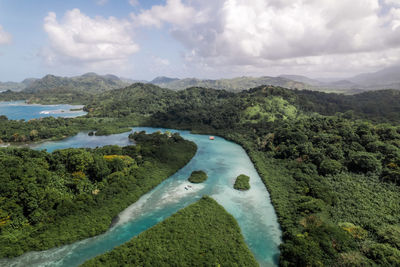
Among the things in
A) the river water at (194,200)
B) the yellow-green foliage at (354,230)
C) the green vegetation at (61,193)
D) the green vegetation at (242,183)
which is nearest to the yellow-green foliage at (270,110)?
the river water at (194,200)

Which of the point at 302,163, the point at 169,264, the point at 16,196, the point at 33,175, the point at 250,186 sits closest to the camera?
the point at 169,264

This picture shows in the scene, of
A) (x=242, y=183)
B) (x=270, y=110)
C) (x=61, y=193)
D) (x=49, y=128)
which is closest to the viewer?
(x=61, y=193)

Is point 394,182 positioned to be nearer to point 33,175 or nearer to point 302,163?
point 302,163

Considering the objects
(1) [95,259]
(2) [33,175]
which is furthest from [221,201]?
(2) [33,175]

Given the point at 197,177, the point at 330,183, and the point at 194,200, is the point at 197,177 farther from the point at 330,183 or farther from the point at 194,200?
the point at 330,183

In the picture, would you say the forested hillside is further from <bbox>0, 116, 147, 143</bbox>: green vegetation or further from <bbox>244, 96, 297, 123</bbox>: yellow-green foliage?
<bbox>0, 116, 147, 143</bbox>: green vegetation

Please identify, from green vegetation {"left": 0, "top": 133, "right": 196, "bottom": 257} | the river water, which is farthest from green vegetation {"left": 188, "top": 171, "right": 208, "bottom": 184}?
green vegetation {"left": 0, "top": 133, "right": 196, "bottom": 257}

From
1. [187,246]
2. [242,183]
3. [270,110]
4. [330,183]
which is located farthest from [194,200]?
[270,110]
